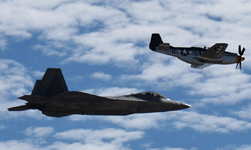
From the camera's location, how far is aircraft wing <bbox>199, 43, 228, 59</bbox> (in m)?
53.5

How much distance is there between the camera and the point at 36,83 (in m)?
39.2

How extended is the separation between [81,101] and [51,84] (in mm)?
4510

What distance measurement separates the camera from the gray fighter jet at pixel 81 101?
119 ft

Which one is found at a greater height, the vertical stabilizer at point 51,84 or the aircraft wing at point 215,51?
the aircraft wing at point 215,51

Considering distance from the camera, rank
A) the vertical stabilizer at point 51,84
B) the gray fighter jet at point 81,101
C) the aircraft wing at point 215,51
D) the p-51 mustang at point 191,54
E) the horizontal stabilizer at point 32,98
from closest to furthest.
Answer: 1. the horizontal stabilizer at point 32,98
2. the gray fighter jet at point 81,101
3. the vertical stabilizer at point 51,84
4. the aircraft wing at point 215,51
5. the p-51 mustang at point 191,54

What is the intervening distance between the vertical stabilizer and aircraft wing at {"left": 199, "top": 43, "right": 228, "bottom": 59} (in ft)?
91.7

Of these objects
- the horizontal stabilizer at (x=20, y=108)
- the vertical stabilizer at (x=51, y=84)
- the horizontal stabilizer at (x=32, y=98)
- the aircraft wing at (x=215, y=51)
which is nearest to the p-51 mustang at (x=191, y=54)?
the aircraft wing at (x=215, y=51)

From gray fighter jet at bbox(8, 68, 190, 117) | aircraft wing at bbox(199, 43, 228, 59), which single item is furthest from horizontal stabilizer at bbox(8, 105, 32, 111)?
aircraft wing at bbox(199, 43, 228, 59)

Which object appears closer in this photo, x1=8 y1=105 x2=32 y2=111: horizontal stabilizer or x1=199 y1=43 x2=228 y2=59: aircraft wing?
x1=8 y1=105 x2=32 y2=111: horizontal stabilizer

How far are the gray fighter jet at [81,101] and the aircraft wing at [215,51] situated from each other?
17859mm

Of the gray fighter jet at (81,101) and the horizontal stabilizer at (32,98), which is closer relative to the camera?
the horizontal stabilizer at (32,98)

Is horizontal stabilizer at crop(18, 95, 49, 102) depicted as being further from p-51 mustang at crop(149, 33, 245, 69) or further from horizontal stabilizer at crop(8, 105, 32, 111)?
p-51 mustang at crop(149, 33, 245, 69)

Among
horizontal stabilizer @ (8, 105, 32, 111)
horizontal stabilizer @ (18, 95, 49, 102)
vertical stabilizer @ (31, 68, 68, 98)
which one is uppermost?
vertical stabilizer @ (31, 68, 68, 98)

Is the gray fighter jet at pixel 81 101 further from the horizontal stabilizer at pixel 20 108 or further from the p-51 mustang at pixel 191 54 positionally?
the p-51 mustang at pixel 191 54
